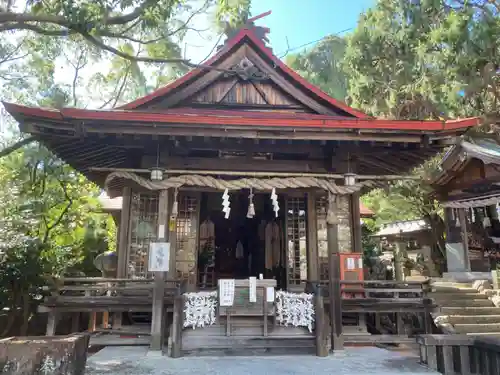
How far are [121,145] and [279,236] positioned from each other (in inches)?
186

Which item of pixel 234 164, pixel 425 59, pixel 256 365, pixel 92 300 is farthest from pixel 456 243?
pixel 92 300

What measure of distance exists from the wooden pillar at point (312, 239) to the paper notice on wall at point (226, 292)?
2.95m

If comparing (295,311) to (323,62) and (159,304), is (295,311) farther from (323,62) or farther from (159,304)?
(323,62)

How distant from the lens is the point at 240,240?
1299 cm

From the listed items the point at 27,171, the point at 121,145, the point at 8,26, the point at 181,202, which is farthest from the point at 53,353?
the point at 27,171

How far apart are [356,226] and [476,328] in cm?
408

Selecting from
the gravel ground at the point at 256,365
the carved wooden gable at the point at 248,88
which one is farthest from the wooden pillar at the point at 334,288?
the carved wooden gable at the point at 248,88

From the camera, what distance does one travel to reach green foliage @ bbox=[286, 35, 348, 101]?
27672 millimetres

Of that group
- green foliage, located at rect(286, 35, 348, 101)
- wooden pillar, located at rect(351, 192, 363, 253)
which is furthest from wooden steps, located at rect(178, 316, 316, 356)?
green foliage, located at rect(286, 35, 348, 101)

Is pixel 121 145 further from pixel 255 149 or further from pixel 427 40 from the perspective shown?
pixel 427 40

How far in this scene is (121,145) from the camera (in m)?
7.82

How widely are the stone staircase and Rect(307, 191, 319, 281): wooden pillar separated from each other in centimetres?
294

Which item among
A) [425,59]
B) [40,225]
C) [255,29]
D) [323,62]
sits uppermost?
[323,62]

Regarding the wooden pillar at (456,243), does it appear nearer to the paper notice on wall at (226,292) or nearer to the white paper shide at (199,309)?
the paper notice on wall at (226,292)
